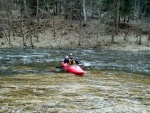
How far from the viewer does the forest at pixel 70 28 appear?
145ft

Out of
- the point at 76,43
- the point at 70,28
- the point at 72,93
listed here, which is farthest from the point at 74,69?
the point at 70,28

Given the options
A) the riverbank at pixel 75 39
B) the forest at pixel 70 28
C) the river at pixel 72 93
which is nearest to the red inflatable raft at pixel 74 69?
the river at pixel 72 93

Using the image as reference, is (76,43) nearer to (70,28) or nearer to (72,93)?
(70,28)

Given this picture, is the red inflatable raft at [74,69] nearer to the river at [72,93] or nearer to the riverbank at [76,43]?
the river at [72,93]

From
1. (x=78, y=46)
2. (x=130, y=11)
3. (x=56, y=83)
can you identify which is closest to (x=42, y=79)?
(x=56, y=83)

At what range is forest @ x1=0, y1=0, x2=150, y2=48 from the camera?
4428 cm

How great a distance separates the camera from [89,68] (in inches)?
990

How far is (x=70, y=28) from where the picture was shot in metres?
50.4

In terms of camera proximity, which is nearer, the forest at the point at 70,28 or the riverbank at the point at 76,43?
the riverbank at the point at 76,43

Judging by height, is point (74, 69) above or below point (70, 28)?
below

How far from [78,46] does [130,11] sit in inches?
611

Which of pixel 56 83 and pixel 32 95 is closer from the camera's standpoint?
pixel 32 95

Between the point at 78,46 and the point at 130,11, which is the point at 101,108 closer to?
the point at 78,46

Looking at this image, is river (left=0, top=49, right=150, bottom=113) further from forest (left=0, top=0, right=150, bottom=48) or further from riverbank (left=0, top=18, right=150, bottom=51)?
forest (left=0, top=0, right=150, bottom=48)
